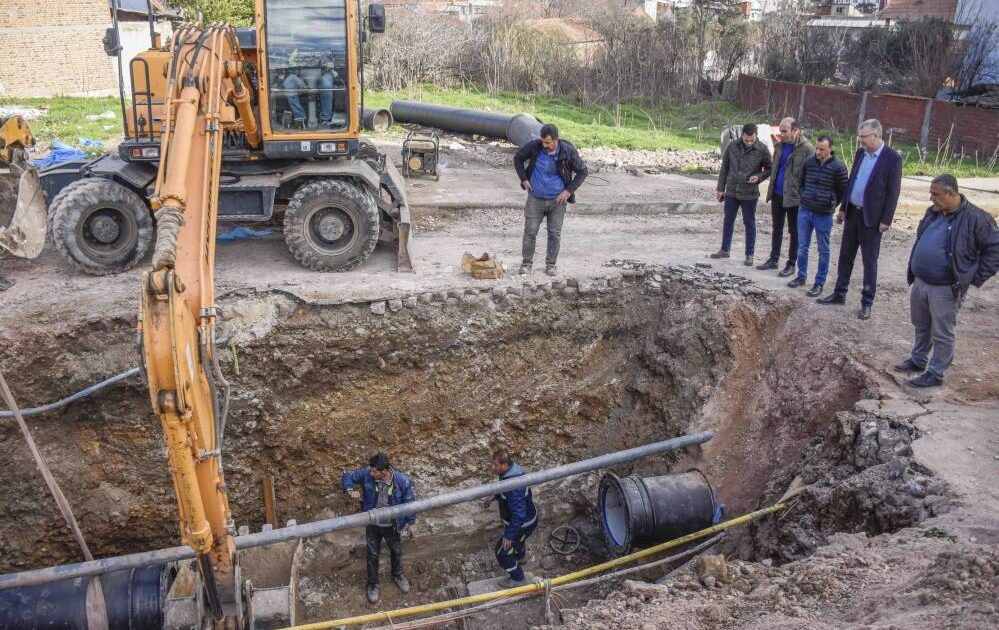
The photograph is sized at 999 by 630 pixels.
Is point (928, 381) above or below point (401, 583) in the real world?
above

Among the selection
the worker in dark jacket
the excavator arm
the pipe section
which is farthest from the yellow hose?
the pipe section

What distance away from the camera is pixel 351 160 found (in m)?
→ 8.89

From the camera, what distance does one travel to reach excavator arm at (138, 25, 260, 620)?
11.6 ft

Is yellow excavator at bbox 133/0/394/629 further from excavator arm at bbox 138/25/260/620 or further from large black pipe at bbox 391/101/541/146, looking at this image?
large black pipe at bbox 391/101/541/146

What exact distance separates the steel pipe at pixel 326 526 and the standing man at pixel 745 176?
10.5 ft

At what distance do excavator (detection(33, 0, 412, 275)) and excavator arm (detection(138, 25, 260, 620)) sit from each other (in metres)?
2.38

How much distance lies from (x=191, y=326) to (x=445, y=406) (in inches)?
180

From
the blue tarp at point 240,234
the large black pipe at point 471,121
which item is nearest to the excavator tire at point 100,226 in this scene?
the blue tarp at point 240,234

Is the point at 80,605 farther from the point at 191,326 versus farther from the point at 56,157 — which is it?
the point at 56,157

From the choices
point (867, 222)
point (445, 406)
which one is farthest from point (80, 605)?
point (867, 222)

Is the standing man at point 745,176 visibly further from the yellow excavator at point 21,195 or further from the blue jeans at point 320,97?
the yellow excavator at point 21,195

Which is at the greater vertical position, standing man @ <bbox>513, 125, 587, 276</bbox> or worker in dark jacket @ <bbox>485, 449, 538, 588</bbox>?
standing man @ <bbox>513, 125, 587, 276</bbox>

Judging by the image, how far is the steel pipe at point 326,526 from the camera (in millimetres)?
4855

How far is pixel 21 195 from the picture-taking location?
8.26 metres
